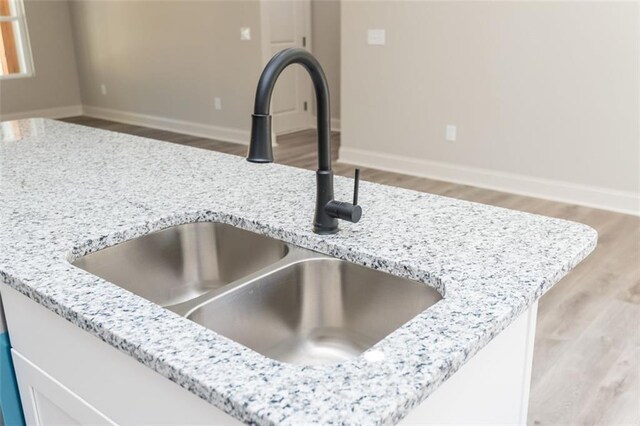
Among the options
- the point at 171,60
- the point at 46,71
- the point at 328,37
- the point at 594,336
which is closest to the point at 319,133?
the point at 594,336

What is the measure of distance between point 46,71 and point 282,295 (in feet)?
24.7

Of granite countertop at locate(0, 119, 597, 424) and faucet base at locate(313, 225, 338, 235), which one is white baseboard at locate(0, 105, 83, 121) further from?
faucet base at locate(313, 225, 338, 235)

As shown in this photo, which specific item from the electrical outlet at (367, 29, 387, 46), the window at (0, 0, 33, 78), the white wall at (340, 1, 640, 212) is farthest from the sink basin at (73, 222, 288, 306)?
the window at (0, 0, 33, 78)

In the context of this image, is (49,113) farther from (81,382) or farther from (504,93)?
(81,382)

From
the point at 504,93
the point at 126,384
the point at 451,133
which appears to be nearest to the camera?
the point at 126,384

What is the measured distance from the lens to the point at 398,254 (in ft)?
3.54

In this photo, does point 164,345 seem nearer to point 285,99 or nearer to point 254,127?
point 254,127

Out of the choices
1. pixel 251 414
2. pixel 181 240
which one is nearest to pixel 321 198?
pixel 181 240

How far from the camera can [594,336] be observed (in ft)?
7.99

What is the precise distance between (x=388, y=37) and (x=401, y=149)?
0.91m

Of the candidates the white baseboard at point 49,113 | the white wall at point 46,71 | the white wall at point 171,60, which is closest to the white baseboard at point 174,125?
the white wall at point 171,60

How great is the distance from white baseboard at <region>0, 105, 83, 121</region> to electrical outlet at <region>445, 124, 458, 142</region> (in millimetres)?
5314

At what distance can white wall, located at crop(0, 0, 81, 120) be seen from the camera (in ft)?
23.8

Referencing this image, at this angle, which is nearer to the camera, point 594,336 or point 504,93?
point 594,336
